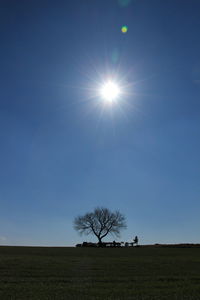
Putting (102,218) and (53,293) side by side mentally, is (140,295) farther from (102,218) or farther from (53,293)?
(102,218)

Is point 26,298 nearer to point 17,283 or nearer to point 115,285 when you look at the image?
point 17,283

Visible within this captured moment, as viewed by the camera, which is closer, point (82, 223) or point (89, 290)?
point (89, 290)

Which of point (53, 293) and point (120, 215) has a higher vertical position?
point (120, 215)

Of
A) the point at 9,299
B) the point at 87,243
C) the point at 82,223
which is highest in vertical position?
the point at 82,223

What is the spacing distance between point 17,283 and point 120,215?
324ft

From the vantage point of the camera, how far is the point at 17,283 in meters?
14.8

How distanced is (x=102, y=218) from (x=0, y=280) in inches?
3787

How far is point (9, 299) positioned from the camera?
11023 millimetres

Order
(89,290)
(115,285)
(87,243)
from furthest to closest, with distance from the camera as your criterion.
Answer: (87,243) < (115,285) < (89,290)

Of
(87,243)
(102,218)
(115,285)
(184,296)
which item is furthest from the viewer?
(102,218)

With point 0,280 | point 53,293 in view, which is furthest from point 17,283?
point 53,293

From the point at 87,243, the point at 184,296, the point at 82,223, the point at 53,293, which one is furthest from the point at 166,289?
the point at 82,223

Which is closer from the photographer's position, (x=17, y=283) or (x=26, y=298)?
(x=26, y=298)

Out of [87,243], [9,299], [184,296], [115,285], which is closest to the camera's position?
[9,299]
